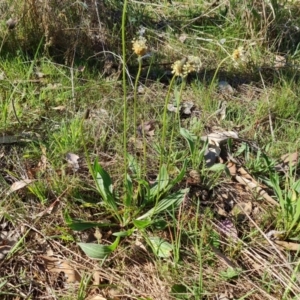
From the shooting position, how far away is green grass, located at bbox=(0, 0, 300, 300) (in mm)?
1617

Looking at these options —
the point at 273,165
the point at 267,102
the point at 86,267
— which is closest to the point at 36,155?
the point at 86,267

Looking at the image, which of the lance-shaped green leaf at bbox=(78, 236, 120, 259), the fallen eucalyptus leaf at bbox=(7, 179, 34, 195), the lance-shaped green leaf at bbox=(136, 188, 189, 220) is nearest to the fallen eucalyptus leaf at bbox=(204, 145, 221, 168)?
the lance-shaped green leaf at bbox=(136, 188, 189, 220)

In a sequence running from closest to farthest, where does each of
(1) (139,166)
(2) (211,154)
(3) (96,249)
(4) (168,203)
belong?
(3) (96,249), (4) (168,203), (1) (139,166), (2) (211,154)

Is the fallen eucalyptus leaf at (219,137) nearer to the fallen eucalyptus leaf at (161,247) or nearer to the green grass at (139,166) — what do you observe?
the green grass at (139,166)

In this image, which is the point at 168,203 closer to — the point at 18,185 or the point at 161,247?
the point at 161,247

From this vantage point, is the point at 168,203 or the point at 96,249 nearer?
the point at 96,249

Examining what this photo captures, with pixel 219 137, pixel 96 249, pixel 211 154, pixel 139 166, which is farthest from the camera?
pixel 219 137

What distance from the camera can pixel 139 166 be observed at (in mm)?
1904

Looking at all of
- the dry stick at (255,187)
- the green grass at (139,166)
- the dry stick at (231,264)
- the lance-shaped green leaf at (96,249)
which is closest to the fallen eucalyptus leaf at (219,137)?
the green grass at (139,166)

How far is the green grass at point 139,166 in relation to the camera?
162 centimetres

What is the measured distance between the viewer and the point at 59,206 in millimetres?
1798

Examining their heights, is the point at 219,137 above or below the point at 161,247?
above

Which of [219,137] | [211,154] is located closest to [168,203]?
[211,154]

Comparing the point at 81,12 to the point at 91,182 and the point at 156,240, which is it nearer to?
the point at 91,182
